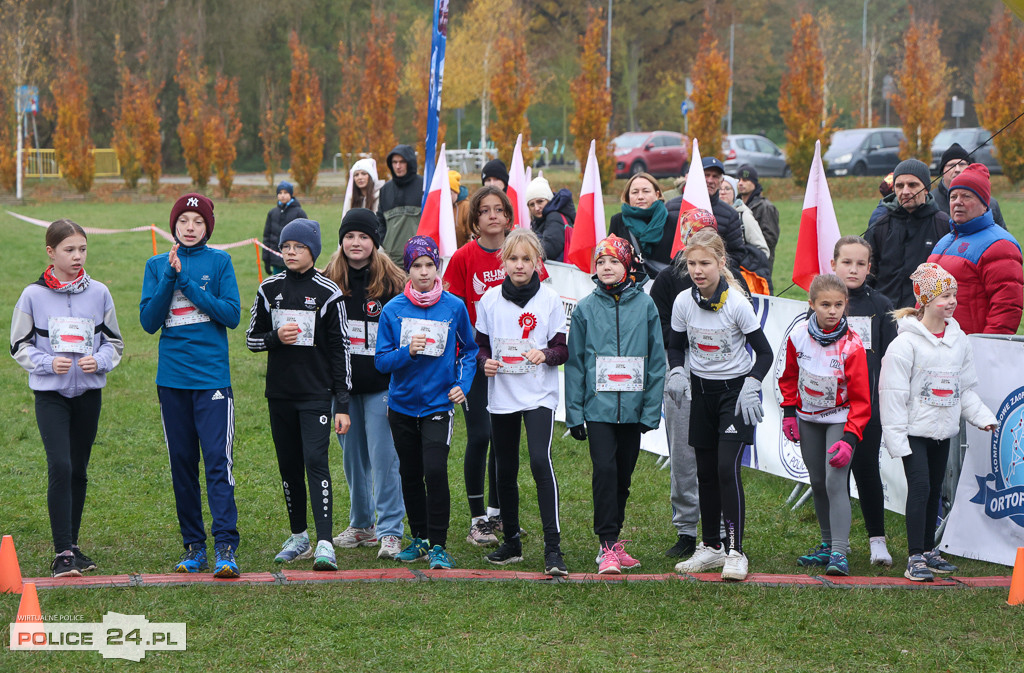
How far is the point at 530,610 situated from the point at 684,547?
1623 millimetres

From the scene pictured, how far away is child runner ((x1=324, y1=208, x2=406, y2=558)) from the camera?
256 inches

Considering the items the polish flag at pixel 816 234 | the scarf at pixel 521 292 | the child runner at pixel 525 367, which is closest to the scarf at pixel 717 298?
the child runner at pixel 525 367

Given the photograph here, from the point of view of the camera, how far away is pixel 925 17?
193ft

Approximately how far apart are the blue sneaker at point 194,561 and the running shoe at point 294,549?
1.28ft

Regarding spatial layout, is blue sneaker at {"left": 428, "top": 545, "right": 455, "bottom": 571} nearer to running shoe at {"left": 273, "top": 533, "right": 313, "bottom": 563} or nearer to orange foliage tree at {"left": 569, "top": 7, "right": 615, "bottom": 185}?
running shoe at {"left": 273, "top": 533, "right": 313, "bottom": 563}

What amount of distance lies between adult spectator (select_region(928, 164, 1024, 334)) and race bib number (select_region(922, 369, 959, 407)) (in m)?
0.83

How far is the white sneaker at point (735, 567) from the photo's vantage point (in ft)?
19.6

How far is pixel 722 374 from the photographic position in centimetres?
620

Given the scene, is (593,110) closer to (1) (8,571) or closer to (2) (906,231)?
(2) (906,231)

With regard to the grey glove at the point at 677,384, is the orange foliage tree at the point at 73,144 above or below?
above

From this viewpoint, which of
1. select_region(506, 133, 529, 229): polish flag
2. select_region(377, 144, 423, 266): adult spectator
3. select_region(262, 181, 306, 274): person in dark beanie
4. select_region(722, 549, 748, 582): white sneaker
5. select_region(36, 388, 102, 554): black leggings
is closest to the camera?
select_region(722, 549, 748, 582): white sneaker

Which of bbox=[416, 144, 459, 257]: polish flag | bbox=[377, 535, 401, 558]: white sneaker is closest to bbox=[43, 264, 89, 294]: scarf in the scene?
bbox=[377, 535, 401, 558]: white sneaker

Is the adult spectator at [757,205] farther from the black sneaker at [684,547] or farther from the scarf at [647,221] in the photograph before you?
the black sneaker at [684,547]

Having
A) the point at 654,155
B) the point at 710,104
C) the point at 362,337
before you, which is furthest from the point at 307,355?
the point at 654,155
